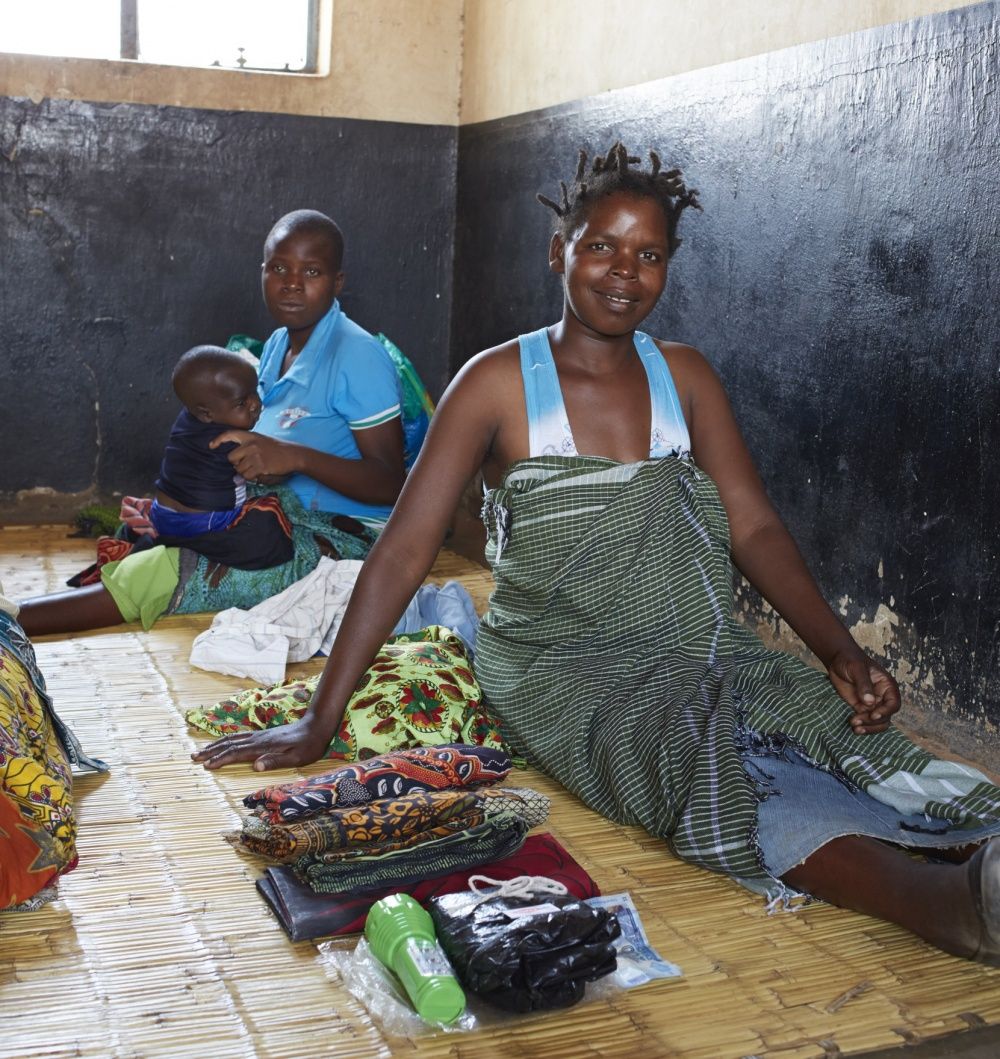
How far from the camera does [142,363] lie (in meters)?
5.05

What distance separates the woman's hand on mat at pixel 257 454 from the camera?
3576 mm

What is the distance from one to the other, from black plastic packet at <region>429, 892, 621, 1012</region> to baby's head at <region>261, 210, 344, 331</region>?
2328 millimetres

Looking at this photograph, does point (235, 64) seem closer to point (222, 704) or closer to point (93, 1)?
point (93, 1)

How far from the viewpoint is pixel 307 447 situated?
3.69 metres

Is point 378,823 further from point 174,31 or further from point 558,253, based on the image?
point 174,31

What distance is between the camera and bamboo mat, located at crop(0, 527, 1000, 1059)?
1699 millimetres

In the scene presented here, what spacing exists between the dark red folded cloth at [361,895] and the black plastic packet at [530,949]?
0.43 ft

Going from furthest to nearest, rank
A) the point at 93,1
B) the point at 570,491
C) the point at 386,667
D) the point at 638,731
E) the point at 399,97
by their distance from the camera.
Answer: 1. the point at 399,97
2. the point at 93,1
3. the point at 386,667
4. the point at 570,491
5. the point at 638,731

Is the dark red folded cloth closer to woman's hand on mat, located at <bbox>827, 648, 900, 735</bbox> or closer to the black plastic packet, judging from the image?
the black plastic packet

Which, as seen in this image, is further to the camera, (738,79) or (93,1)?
(93,1)

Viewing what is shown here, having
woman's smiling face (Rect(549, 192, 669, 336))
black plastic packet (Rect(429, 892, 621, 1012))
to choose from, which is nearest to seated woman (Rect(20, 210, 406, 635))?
woman's smiling face (Rect(549, 192, 669, 336))

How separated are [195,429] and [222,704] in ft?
3.61

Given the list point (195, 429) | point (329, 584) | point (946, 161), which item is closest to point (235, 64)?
point (195, 429)

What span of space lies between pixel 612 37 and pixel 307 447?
1731 mm
